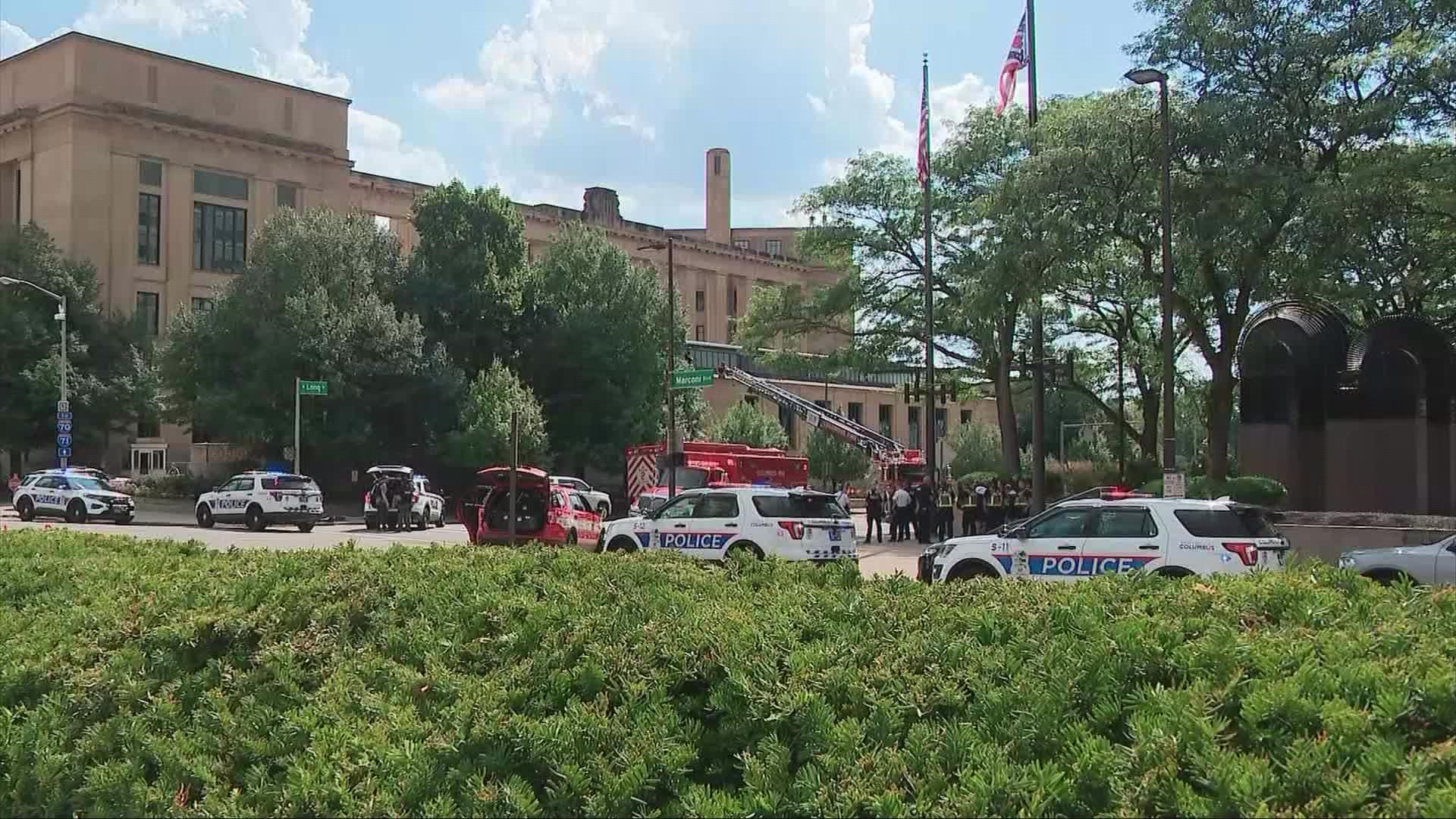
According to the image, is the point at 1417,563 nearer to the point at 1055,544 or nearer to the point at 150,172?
the point at 1055,544

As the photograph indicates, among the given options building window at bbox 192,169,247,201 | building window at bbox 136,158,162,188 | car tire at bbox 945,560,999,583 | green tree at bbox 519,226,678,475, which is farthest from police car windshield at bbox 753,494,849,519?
building window at bbox 192,169,247,201

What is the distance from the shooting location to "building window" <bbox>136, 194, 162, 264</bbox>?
221 ft

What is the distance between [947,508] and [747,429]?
3199cm

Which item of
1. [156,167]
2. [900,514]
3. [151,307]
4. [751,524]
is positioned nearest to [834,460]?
[900,514]

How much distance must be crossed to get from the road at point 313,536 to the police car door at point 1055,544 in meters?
7.90

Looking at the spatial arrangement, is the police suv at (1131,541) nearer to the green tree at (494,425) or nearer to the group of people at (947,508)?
the group of people at (947,508)

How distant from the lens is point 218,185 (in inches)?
2761

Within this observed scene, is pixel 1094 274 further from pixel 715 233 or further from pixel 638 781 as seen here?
pixel 715 233

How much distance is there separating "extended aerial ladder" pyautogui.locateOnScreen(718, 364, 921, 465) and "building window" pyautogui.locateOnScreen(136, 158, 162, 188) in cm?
3168

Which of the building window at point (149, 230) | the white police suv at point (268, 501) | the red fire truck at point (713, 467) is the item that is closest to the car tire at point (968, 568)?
the red fire truck at point (713, 467)

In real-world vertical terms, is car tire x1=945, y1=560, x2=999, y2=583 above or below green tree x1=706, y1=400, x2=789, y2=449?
below

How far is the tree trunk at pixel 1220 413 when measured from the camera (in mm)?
27656

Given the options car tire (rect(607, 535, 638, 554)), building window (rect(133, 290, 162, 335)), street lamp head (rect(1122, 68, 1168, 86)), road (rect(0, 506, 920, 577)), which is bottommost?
road (rect(0, 506, 920, 577))

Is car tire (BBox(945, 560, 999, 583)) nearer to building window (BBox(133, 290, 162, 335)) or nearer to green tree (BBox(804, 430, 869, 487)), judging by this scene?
green tree (BBox(804, 430, 869, 487))
